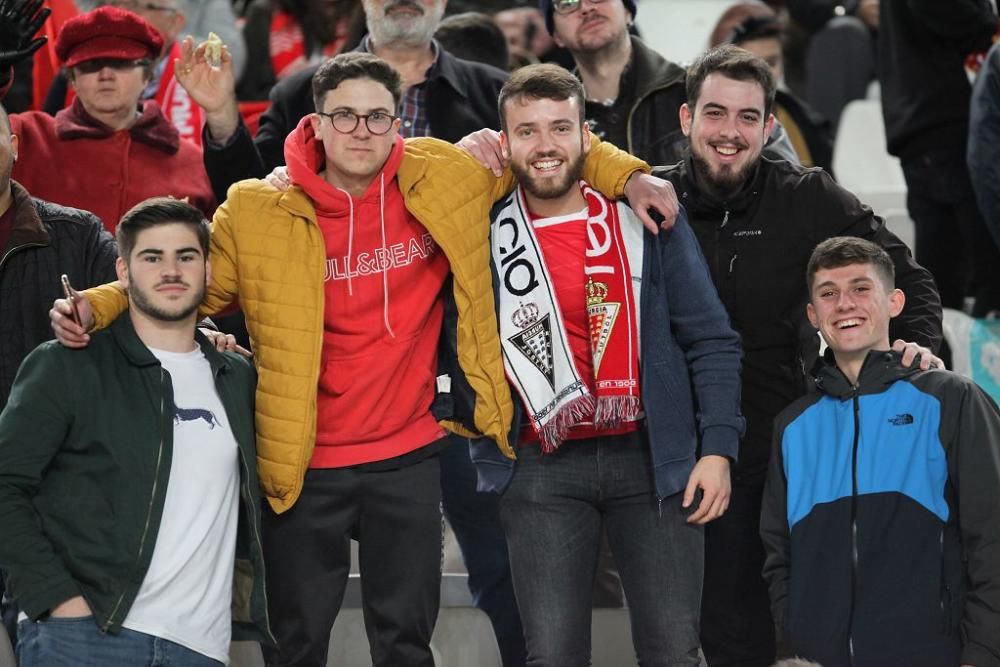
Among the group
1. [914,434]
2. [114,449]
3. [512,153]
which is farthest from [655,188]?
[114,449]

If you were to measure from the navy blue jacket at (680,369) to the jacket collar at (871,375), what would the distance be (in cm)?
29

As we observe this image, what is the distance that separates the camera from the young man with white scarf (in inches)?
161

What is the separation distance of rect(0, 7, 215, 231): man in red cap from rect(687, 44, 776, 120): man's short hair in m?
1.76

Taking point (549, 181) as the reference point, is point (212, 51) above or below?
above

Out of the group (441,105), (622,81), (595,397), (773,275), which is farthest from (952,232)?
(595,397)

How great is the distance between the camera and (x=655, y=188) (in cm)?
419

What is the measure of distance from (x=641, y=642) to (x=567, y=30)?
8.32 feet

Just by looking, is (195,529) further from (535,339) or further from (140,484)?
(535,339)

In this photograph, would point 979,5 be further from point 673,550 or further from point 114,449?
point 114,449

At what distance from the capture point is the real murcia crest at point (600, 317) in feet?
13.6

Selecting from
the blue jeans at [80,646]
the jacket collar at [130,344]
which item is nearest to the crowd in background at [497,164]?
the jacket collar at [130,344]

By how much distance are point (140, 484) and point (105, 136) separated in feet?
6.27

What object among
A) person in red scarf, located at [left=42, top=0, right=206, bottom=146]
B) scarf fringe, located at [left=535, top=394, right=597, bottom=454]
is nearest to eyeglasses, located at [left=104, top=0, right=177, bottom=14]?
person in red scarf, located at [left=42, top=0, right=206, bottom=146]

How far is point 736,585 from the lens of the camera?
4.67m
